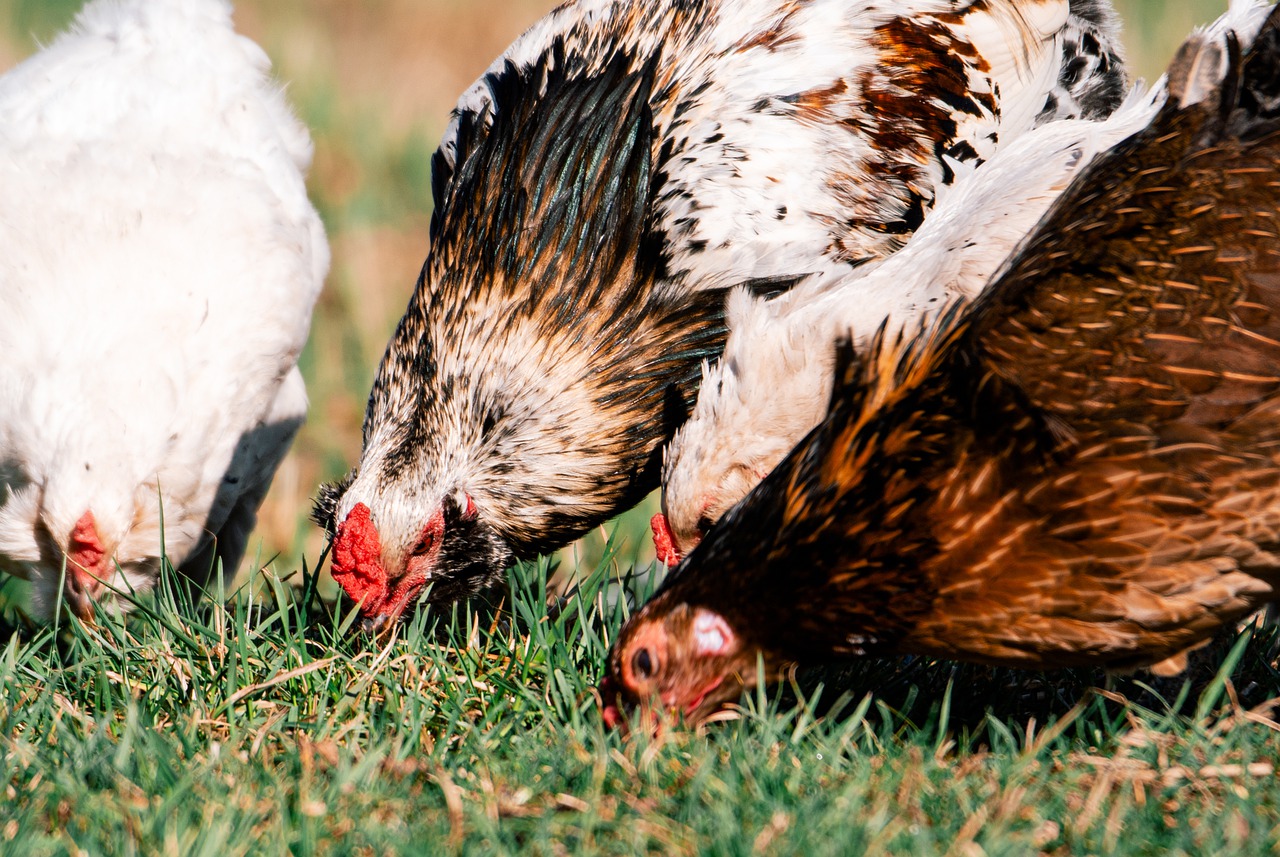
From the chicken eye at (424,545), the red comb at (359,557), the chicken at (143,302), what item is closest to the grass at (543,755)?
the red comb at (359,557)

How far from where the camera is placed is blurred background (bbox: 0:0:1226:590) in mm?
7113

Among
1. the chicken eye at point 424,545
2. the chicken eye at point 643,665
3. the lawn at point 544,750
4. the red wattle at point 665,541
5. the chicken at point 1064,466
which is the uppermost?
the chicken at point 1064,466

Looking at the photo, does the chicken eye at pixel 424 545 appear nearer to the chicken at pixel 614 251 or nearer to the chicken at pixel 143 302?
the chicken at pixel 614 251

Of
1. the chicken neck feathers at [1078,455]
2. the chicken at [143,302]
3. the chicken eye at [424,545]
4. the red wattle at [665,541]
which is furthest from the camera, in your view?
the chicken at [143,302]

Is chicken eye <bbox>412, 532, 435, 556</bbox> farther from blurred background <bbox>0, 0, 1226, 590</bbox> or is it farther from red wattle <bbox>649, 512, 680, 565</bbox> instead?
blurred background <bbox>0, 0, 1226, 590</bbox>

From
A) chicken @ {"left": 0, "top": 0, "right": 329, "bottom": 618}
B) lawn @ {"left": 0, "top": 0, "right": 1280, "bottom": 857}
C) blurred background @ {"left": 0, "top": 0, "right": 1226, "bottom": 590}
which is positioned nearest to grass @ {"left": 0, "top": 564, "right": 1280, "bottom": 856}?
lawn @ {"left": 0, "top": 0, "right": 1280, "bottom": 857}

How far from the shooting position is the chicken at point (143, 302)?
3.79m

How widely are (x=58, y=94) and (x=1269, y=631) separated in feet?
13.4

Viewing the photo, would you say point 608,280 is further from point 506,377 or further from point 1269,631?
point 1269,631

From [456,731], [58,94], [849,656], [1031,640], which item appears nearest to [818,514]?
[849,656]

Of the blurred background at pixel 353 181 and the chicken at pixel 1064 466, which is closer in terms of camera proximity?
the chicken at pixel 1064 466

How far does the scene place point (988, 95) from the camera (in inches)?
152

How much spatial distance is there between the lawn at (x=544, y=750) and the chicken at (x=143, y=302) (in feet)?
1.15

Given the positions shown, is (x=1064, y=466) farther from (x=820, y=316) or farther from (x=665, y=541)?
(x=665, y=541)
